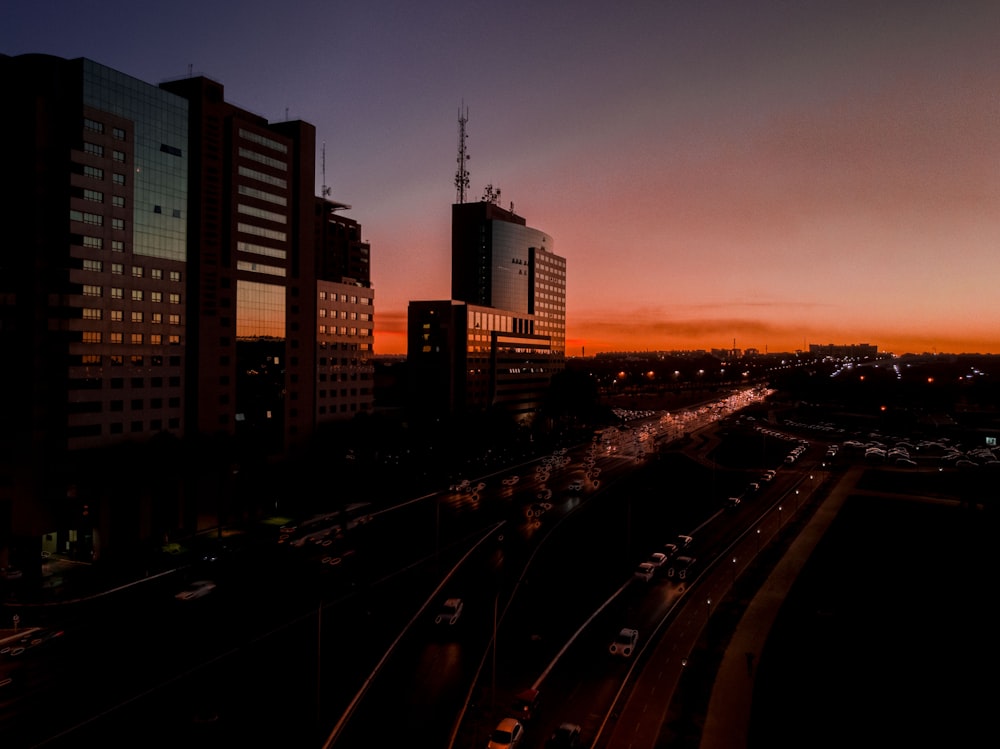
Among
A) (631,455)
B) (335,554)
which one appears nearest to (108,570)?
(335,554)

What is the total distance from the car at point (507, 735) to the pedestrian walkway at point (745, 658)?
6709mm

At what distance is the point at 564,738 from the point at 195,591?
2771 centimetres

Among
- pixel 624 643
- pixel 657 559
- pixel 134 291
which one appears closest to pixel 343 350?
pixel 134 291

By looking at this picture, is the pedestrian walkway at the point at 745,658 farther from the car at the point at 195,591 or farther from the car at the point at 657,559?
the car at the point at 195,591

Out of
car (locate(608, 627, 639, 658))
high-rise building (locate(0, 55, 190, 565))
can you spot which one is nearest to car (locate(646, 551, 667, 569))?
car (locate(608, 627, 639, 658))

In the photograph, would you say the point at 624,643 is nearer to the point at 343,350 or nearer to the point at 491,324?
the point at 343,350

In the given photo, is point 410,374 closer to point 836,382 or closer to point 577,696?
point 577,696

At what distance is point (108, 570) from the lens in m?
46.8

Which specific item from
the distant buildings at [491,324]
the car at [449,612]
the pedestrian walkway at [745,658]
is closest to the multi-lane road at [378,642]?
the car at [449,612]

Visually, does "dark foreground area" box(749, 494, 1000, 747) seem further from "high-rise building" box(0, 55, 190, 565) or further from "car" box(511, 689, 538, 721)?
"high-rise building" box(0, 55, 190, 565)

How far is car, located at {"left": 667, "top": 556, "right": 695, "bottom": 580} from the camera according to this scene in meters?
42.8

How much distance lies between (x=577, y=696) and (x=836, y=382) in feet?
630

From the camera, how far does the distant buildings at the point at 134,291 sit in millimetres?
48625

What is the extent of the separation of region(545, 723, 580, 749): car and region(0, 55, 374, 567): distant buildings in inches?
1575
